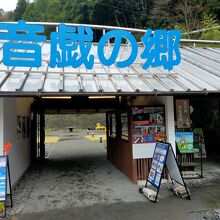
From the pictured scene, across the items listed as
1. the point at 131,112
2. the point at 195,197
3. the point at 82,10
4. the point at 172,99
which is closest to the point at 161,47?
the point at 172,99

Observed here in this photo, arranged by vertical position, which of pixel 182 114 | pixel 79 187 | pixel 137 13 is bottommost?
pixel 79 187

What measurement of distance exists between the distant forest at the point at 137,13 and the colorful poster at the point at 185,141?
13.7m

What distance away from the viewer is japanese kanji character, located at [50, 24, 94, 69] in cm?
686

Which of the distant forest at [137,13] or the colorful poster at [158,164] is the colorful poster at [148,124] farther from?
the distant forest at [137,13]

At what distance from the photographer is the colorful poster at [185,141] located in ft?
25.6

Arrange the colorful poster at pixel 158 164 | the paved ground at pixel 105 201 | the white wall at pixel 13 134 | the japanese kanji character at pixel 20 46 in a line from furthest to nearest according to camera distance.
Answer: the white wall at pixel 13 134 < the japanese kanji character at pixel 20 46 < the colorful poster at pixel 158 164 < the paved ground at pixel 105 201

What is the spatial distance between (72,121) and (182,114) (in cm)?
3043

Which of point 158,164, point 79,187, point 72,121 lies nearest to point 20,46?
point 79,187

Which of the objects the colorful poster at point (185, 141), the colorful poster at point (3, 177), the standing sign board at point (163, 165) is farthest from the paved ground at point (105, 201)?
the colorful poster at point (185, 141)

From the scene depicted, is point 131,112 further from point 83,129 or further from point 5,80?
point 83,129

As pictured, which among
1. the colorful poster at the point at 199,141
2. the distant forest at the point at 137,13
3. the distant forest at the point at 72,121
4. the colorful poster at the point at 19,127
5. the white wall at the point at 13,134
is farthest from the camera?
the distant forest at the point at 72,121

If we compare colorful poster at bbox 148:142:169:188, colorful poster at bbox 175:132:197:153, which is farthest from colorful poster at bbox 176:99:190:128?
colorful poster at bbox 148:142:169:188

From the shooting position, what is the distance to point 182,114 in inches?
318

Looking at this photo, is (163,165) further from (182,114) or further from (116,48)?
A: (116,48)
